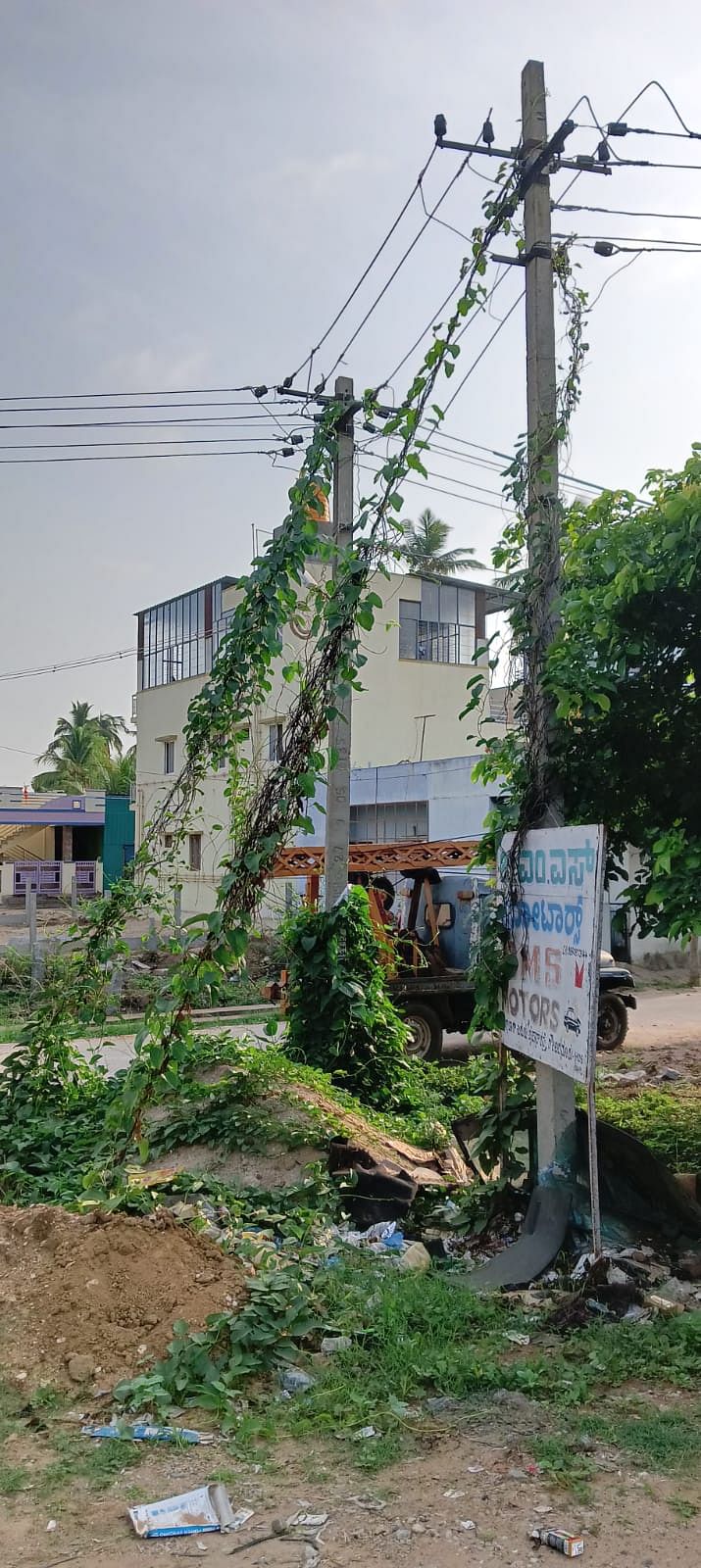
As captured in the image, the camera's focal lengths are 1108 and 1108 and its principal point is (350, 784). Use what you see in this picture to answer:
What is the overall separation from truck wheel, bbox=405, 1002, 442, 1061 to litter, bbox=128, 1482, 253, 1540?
10.2 m

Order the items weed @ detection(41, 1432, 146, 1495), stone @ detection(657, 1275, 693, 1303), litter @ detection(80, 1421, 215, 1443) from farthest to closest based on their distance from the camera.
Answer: stone @ detection(657, 1275, 693, 1303) < litter @ detection(80, 1421, 215, 1443) < weed @ detection(41, 1432, 146, 1495)

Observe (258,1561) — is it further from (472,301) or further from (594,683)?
(472,301)

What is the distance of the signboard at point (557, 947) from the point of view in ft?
17.8

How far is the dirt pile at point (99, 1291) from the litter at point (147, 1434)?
13.4 inches

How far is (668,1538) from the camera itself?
3.34 meters

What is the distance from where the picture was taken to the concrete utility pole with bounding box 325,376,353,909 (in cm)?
1137

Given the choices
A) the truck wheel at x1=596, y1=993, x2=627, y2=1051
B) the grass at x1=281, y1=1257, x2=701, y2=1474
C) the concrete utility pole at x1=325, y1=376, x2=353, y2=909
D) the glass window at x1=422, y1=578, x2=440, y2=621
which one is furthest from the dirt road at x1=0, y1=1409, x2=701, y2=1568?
the glass window at x1=422, y1=578, x2=440, y2=621

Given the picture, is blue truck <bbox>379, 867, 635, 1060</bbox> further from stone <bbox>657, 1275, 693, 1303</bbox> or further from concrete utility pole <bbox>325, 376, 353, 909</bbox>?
stone <bbox>657, 1275, 693, 1303</bbox>

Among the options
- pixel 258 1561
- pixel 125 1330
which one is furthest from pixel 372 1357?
pixel 258 1561

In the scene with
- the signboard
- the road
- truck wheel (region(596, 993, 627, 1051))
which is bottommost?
the road

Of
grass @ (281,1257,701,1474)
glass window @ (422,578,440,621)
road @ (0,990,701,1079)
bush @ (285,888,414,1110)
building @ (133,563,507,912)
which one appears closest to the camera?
grass @ (281,1257,701,1474)

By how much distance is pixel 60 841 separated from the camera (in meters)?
54.9

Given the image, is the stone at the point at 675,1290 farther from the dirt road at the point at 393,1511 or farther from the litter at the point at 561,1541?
the litter at the point at 561,1541

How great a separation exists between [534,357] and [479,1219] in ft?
16.9
